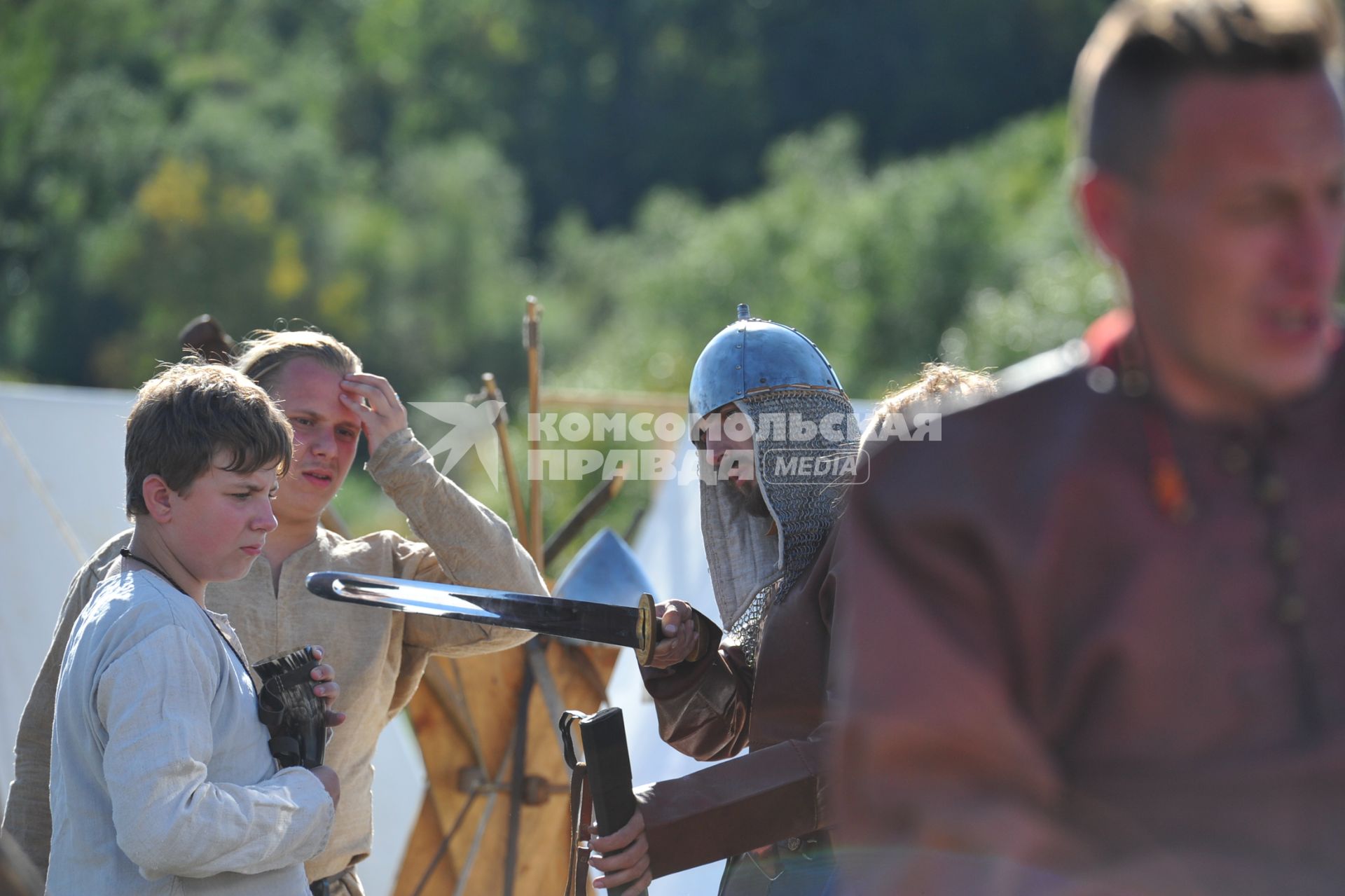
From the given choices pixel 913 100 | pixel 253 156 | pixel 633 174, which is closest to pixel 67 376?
pixel 253 156

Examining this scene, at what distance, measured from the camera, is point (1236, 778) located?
1055mm

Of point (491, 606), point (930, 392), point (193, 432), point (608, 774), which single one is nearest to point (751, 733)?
point (608, 774)

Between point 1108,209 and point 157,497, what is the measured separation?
1555mm

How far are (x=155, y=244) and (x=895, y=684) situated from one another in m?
41.6

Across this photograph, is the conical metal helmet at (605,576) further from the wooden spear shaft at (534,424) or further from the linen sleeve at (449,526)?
the linen sleeve at (449,526)

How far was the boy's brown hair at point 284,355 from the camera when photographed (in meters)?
2.80

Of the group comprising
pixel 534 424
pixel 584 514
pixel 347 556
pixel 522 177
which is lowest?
pixel 347 556

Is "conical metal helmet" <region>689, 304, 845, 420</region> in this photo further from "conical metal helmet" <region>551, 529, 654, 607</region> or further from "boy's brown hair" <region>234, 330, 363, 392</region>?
"conical metal helmet" <region>551, 529, 654, 607</region>

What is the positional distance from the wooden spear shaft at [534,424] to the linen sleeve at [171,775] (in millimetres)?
1866

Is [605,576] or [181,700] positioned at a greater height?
[605,576]

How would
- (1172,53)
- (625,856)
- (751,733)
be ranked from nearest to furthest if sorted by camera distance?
(1172,53), (625,856), (751,733)

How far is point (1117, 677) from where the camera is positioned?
107 cm

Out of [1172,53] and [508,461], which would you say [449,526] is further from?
[1172,53]

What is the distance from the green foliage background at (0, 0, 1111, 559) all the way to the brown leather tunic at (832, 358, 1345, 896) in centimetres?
1833
